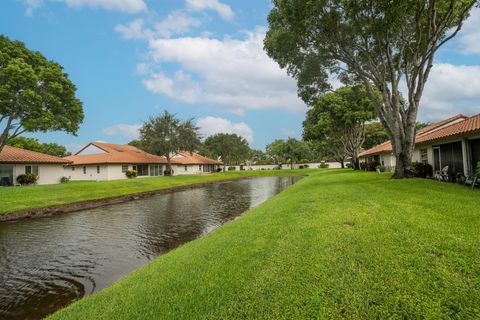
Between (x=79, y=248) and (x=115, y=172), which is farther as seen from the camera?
(x=115, y=172)

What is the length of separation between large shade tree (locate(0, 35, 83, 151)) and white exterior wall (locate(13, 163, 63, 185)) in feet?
12.8

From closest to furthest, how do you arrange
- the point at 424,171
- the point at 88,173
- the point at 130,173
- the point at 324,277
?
the point at 324,277 < the point at 424,171 < the point at 88,173 < the point at 130,173

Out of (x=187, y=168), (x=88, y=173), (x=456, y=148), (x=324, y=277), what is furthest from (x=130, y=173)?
(x=324, y=277)

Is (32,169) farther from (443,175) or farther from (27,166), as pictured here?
(443,175)

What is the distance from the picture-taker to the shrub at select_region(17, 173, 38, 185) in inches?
960

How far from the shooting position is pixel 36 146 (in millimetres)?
46250

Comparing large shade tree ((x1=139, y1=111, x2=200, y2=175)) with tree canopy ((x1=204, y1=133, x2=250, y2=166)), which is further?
tree canopy ((x1=204, y1=133, x2=250, y2=166))

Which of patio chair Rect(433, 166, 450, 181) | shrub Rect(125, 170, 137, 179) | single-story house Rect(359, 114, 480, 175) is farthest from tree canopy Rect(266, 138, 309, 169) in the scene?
patio chair Rect(433, 166, 450, 181)

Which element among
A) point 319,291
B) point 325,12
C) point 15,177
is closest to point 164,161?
point 15,177

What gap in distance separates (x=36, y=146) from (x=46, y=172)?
81.2 feet

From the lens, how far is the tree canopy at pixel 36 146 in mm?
42100

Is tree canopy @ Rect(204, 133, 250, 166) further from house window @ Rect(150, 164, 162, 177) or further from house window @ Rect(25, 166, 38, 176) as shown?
house window @ Rect(25, 166, 38, 176)

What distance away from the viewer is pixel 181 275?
195 inches

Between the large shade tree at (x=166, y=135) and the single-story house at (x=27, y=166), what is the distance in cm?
1139
